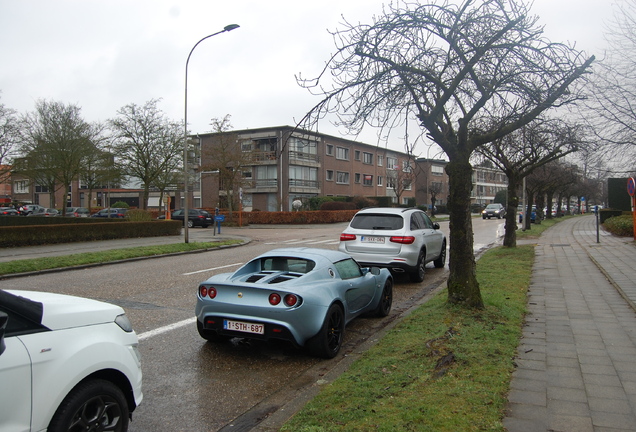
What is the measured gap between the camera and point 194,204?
5872 cm

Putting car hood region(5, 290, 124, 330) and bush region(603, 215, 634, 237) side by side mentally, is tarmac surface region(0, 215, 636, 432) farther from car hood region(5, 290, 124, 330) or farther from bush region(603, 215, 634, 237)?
bush region(603, 215, 634, 237)

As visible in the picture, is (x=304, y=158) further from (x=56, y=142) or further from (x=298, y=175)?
(x=56, y=142)

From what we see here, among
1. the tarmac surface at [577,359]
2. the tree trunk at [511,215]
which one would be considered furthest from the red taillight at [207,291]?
the tree trunk at [511,215]

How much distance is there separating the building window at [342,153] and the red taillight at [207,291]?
53326 mm

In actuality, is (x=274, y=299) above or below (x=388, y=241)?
below

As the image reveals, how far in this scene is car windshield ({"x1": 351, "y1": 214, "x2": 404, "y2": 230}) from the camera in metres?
10.6

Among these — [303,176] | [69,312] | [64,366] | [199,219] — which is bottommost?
[199,219]

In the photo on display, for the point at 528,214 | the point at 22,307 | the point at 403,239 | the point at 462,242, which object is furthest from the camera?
the point at 528,214

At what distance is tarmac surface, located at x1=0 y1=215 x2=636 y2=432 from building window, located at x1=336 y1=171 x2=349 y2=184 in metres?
47.7

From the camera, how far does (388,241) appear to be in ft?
34.3

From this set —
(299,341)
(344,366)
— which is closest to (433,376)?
(344,366)

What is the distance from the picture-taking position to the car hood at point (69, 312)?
2.80 metres

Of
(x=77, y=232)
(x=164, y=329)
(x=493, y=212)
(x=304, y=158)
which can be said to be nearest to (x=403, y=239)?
(x=164, y=329)

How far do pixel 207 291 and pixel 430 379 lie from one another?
2.60 metres
